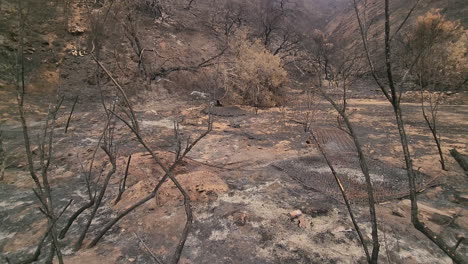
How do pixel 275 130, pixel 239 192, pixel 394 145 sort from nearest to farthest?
1. pixel 239 192
2. pixel 394 145
3. pixel 275 130

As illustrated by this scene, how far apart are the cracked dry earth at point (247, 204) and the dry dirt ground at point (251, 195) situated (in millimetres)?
15

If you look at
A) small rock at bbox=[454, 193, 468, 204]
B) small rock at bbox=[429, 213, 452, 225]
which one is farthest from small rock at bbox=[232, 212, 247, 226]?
small rock at bbox=[454, 193, 468, 204]

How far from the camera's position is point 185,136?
23.3ft

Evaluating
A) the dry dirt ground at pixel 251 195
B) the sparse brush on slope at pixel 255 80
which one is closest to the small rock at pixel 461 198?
the dry dirt ground at pixel 251 195

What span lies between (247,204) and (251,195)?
0.25 m

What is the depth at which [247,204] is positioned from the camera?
3.66 m

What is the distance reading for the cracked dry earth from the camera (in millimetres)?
2809

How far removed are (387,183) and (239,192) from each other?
7.87 ft

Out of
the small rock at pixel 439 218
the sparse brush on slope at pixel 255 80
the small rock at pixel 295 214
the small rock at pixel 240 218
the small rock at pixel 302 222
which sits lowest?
the small rock at pixel 240 218

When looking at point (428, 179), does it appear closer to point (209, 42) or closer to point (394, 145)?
Result: point (394, 145)

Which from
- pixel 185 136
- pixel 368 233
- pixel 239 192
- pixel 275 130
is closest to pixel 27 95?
pixel 185 136

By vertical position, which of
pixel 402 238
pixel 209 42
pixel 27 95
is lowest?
pixel 402 238

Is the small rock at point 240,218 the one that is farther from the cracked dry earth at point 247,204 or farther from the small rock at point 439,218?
the small rock at point 439,218

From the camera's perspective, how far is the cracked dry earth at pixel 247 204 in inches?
111
